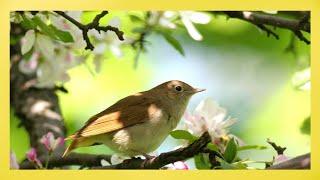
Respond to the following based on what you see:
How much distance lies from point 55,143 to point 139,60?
328 mm

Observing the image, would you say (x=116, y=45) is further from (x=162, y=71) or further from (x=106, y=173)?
(x=106, y=173)

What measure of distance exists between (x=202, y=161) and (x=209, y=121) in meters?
0.11

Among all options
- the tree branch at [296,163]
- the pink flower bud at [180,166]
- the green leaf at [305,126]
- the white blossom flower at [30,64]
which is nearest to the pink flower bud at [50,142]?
the white blossom flower at [30,64]

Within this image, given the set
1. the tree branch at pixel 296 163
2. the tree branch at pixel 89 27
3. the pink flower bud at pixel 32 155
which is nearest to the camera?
the tree branch at pixel 296 163

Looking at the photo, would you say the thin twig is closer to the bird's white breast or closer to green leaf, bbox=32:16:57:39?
the bird's white breast

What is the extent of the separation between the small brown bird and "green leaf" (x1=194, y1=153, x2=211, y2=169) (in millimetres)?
110

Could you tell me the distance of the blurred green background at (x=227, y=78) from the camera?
2.09 metres

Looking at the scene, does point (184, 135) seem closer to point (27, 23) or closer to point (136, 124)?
point (136, 124)

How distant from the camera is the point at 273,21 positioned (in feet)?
6.56

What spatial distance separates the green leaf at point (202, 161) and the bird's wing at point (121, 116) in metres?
0.18

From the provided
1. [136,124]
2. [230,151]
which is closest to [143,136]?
[136,124]

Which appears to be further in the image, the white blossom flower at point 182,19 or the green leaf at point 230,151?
the white blossom flower at point 182,19

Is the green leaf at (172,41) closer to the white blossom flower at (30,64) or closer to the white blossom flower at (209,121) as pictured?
the white blossom flower at (209,121)

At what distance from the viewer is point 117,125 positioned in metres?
2.00
